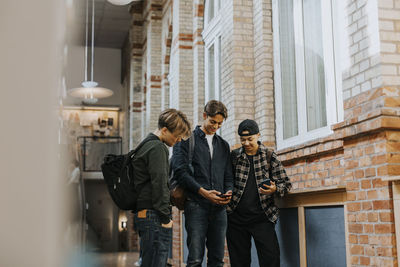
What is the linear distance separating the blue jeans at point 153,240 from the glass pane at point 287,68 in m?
2.58

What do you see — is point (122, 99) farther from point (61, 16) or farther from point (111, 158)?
point (61, 16)

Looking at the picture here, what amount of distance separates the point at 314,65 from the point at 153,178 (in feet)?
8.14

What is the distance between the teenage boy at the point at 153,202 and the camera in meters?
2.82

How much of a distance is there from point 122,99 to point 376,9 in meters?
17.6

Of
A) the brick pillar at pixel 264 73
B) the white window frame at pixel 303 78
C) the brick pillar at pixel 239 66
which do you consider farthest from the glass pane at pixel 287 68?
the brick pillar at pixel 239 66

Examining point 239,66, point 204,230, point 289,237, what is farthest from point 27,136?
point 239,66

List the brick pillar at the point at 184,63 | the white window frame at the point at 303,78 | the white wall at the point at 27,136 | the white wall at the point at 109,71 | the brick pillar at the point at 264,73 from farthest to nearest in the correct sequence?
the white wall at the point at 109,71 → the brick pillar at the point at 184,63 → the brick pillar at the point at 264,73 → the white window frame at the point at 303,78 → the white wall at the point at 27,136

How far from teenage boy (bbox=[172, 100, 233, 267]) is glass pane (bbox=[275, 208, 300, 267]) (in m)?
0.83

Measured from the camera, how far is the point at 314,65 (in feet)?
15.2

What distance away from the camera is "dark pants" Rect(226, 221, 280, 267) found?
12.8ft

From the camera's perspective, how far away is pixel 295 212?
4.29 metres

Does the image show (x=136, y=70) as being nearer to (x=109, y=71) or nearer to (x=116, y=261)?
(x=109, y=71)

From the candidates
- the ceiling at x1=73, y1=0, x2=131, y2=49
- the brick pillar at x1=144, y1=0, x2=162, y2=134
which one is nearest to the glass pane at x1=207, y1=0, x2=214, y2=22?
the brick pillar at x1=144, y1=0, x2=162, y2=134

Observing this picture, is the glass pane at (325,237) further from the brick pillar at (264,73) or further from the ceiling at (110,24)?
the ceiling at (110,24)
